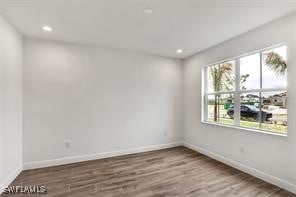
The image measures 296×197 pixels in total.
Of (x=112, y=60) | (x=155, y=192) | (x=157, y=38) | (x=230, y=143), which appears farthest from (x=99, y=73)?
(x=230, y=143)

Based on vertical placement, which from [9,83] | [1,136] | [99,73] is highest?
[99,73]

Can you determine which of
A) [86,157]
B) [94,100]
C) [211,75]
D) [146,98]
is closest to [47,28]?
[94,100]

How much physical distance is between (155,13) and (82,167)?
309cm

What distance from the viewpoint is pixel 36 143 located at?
10.2 feet

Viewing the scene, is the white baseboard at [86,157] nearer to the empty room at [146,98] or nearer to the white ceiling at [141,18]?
the empty room at [146,98]

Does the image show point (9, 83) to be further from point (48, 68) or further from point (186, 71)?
point (186, 71)

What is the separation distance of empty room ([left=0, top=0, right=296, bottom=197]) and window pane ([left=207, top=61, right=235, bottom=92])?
24 mm

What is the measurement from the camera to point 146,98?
13.7ft

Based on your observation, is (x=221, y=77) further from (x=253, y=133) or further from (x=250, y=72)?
(x=253, y=133)

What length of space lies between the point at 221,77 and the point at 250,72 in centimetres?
70

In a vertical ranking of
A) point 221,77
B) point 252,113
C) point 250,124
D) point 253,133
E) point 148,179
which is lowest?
point 148,179

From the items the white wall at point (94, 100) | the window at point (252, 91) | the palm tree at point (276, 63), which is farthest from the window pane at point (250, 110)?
the white wall at point (94, 100)

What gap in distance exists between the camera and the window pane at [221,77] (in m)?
3.38

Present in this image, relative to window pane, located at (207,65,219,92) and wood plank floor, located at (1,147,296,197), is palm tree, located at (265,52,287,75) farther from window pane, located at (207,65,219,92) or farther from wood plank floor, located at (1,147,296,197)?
wood plank floor, located at (1,147,296,197)
